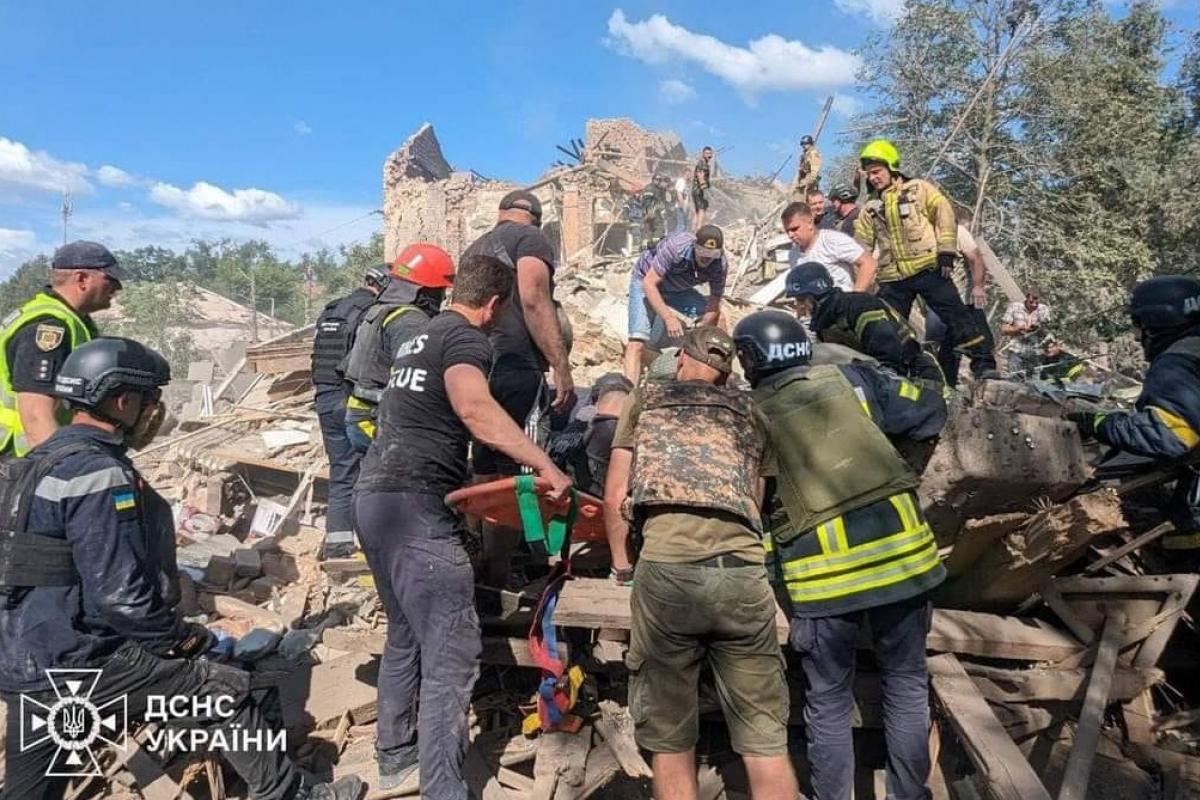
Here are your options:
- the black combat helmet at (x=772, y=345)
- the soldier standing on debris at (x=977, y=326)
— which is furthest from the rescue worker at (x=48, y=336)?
the soldier standing on debris at (x=977, y=326)

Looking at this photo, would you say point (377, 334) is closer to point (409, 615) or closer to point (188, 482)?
point (409, 615)

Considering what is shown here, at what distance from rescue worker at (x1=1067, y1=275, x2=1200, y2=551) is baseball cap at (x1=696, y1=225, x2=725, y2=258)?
8.61ft

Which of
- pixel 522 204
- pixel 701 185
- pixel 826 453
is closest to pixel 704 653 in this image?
pixel 826 453

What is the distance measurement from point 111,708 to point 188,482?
562cm

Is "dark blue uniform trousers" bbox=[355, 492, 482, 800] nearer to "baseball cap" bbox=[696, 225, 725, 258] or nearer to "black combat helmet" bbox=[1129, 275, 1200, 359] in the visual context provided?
"black combat helmet" bbox=[1129, 275, 1200, 359]

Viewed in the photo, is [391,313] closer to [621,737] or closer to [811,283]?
[811,283]

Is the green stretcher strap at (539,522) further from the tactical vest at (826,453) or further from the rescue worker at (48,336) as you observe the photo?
the rescue worker at (48,336)

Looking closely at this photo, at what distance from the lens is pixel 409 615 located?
2.67 metres

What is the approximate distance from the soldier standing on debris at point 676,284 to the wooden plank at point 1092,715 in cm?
301

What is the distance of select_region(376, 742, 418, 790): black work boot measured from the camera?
285 cm

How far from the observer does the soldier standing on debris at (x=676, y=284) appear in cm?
532

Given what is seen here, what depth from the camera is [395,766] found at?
2.86 m

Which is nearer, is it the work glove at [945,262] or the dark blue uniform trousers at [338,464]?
the work glove at [945,262]

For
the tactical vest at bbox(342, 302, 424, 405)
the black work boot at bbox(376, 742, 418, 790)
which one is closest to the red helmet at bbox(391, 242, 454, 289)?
the tactical vest at bbox(342, 302, 424, 405)
